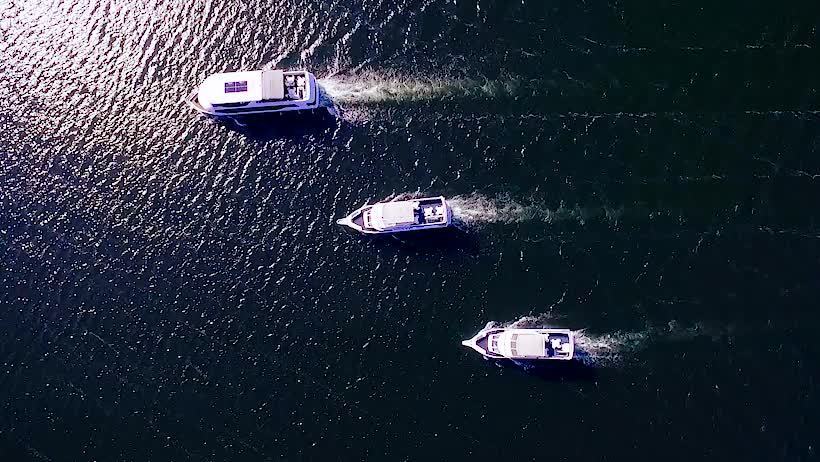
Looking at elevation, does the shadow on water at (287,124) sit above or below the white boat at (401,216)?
above

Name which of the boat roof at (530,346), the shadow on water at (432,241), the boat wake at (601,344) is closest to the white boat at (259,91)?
the shadow on water at (432,241)

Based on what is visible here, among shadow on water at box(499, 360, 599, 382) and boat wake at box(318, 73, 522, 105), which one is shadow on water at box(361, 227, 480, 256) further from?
boat wake at box(318, 73, 522, 105)

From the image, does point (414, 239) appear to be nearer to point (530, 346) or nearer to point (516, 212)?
point (516, 212)

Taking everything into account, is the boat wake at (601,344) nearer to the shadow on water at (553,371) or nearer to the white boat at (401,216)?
the shadow on water at (553,371)

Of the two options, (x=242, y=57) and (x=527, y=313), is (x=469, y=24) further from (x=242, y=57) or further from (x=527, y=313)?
(x=527, y=313)

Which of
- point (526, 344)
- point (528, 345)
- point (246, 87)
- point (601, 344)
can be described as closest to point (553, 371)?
point (528, 345)

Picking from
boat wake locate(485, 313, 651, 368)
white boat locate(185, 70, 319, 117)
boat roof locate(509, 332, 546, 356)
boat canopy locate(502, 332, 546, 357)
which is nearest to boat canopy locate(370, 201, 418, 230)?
boat wake locate(485, 313, 651, 368)
